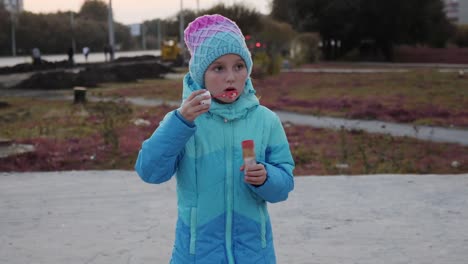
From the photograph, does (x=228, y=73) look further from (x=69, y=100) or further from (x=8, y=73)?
(x=8, y=73)

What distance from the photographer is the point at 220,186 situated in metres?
2.55

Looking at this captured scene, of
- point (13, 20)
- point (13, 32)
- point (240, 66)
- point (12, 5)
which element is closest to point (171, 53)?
point (13, 32)

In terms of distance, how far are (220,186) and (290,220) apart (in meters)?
3.34

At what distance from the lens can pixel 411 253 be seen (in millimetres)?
4836

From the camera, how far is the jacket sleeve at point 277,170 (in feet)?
8.15

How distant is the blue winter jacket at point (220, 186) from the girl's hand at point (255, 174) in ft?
0.19

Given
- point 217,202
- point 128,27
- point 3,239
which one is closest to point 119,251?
point 3,239

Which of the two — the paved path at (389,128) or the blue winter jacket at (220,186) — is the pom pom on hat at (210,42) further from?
the paved path at (389,128)

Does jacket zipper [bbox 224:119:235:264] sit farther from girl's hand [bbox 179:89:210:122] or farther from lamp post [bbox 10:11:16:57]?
lamp post [bbox 10:11:16:57]

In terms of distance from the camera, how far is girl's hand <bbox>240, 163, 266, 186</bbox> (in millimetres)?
2385

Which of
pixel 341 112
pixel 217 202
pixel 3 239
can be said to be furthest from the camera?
pixel 341 112

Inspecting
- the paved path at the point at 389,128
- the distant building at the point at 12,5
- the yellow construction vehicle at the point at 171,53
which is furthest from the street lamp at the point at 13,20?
the paved path at the point at 389,128

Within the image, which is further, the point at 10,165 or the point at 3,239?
the point at 10,165

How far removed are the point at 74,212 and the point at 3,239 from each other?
0.90m
